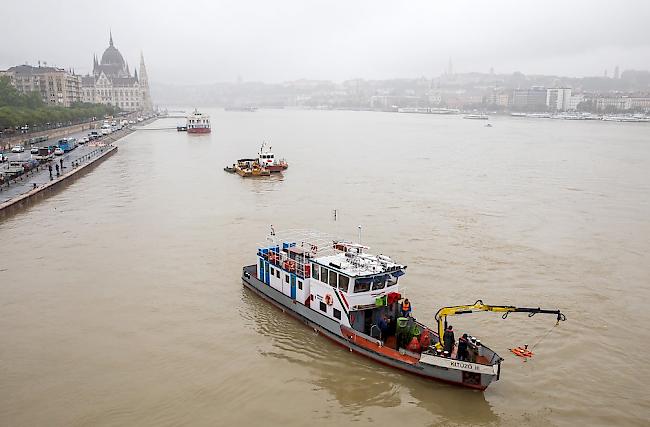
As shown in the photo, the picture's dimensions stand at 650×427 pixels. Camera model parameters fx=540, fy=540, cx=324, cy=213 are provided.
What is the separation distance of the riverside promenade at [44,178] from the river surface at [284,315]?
1023mm

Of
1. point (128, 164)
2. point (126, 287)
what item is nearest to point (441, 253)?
point (126, 287)

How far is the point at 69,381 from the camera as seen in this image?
48.2ft

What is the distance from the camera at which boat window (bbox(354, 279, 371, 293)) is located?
617 inches

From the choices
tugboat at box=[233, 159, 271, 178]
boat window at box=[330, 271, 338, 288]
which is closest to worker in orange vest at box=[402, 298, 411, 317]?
boat window at box=[330, 271, 338, 288]

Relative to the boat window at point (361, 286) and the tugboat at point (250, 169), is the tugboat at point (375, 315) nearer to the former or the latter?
the boat window at point (361, 286)

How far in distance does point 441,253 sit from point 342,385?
12.7 m

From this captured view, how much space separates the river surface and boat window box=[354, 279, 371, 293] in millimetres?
2112

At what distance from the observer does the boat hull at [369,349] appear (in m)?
14.0

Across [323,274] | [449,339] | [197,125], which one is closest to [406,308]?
[449,339]

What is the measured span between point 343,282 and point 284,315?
13.0 feet

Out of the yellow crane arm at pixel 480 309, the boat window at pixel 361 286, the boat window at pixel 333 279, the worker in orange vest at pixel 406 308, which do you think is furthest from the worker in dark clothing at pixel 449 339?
the boat window at pixel 333 279

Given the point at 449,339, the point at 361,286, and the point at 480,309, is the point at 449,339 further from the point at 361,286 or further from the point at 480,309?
the point at 361,286

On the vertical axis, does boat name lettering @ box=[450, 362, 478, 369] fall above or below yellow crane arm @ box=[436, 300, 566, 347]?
below

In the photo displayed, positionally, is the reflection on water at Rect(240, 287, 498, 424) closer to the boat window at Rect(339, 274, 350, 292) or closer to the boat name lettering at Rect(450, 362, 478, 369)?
the boat name lettering at Rect(450, 362, 478, 369)
